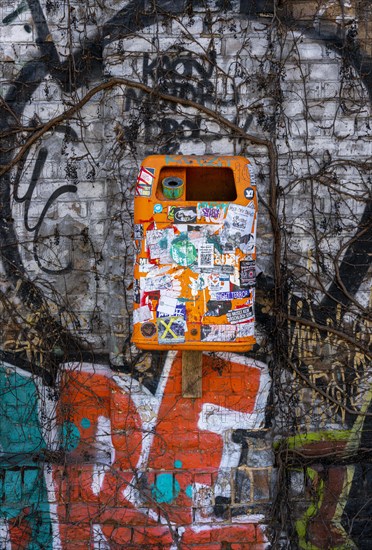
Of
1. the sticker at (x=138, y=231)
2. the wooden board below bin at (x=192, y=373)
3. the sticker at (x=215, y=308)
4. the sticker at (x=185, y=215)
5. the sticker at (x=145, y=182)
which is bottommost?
the wooden board below bin at (x=192, y=373)

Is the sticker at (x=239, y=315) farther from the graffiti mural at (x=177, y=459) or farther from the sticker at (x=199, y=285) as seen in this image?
the graffiti mural at (x=177, y=459)

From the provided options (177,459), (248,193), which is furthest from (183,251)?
(177,459)

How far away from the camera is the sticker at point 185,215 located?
9.74 ft

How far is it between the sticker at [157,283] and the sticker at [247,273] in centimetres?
35

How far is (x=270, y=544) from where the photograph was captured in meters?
3.68

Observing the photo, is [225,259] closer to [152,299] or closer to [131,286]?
[152,299]

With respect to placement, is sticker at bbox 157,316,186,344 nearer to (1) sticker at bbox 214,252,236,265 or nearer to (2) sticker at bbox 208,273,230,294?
(2) sticker at bbox 208,273,230,294

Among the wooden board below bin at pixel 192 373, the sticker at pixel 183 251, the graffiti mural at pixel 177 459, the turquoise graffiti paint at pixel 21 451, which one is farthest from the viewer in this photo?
the turquoise graffiti paint at pixel 21 451

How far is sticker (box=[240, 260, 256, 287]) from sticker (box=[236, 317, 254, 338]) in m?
0.19

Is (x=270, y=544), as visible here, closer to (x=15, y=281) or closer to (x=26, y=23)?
(x=15, y=281)

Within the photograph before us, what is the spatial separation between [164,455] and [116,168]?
5.60 feet

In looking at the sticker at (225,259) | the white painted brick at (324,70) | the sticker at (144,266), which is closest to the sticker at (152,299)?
the sticker at (144,266)

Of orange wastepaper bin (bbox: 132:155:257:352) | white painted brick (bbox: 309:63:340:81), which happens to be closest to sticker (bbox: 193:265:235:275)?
orange wastepaper bin (bbox: 132:155:257:352)

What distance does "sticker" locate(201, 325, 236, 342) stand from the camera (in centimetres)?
297
